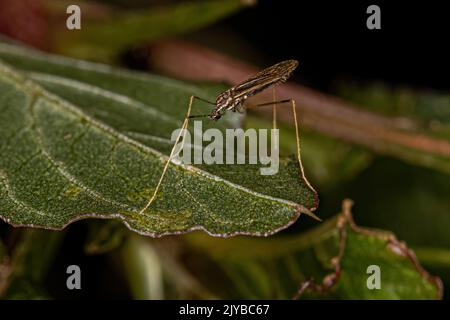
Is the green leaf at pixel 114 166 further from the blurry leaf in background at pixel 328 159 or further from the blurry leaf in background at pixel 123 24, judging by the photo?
the blurry leaf in background at pixel 328 159

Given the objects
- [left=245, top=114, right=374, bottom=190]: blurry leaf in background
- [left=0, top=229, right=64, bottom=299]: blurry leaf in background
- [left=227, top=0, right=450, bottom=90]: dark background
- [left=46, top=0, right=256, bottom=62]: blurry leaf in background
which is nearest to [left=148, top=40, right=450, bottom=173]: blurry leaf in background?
[left=245, top=114, right=374, bottom=190]: blurry leaf in background

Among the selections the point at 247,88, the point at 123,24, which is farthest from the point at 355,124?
the point at 123,24

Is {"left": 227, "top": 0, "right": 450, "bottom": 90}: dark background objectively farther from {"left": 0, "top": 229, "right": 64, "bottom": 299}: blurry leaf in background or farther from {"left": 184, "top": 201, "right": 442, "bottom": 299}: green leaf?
{"left": 0, "top": 229, "right": 64, "bottom": 299}: blurry leaf in background

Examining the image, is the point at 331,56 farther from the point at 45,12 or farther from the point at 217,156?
the point at 217,156

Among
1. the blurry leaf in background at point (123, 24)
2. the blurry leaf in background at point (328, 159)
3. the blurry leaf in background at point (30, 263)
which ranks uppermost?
the blurry leaf in background at point (123, 24)

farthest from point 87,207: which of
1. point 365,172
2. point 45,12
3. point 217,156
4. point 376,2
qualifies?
point 376,2

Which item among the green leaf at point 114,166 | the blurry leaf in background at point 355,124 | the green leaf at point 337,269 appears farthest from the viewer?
the blurry leaf in background at point 355,124

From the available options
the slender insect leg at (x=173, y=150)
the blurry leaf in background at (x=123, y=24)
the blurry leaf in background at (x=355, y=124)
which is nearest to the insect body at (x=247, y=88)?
the slender insect leg at (x=173, y=150)

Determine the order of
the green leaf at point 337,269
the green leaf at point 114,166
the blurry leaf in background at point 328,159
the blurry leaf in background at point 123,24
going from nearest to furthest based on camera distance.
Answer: the green leaf at point 114,166, the green leaf at point 337,269, the blurry leaf in background at point 123,24, the blurry leaf in background at point 328,159
